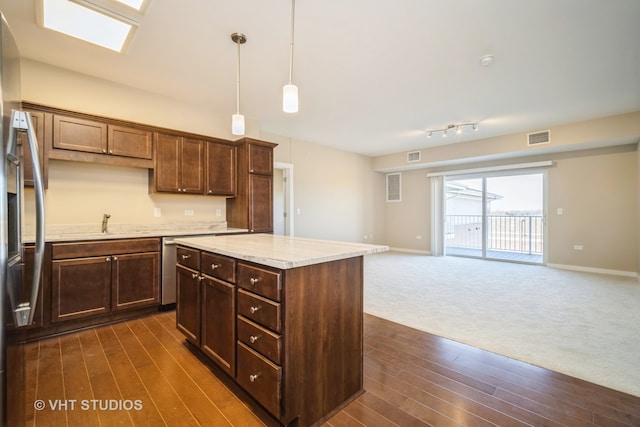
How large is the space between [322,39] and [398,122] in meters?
2.72

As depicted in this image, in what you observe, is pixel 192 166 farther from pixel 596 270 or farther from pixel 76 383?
pixel 596 270

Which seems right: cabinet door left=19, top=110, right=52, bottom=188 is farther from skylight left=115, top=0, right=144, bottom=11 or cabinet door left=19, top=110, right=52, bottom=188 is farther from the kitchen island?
the kitchen island

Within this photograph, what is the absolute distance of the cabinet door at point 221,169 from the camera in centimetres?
382

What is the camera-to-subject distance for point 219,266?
180 cm

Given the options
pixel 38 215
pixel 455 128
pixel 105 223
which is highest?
pixel 455 128

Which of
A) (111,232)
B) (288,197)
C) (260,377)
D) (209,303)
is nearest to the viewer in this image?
(260,377)

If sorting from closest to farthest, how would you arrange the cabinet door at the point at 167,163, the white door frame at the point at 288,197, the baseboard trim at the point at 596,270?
the cabinet door at the point at 167,163 < the baseboard trim at the point at 596,270 < the white door frame at the point at 288,197

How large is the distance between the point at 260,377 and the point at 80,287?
7.45 ft

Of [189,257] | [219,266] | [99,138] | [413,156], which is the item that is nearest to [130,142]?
[99,138]

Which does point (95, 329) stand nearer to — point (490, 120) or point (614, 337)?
point (614, 337)

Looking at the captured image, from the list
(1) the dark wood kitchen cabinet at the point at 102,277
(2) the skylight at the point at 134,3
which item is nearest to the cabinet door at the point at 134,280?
(1) the dark wood kitchen cabinet at the point at 102,277

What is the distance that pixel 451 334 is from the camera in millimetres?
2564

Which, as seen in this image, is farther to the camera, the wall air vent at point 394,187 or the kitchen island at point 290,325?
the wall air vent at point 394,187

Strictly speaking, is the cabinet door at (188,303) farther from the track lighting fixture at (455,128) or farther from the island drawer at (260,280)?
the track lighting fixture at (455,128)
